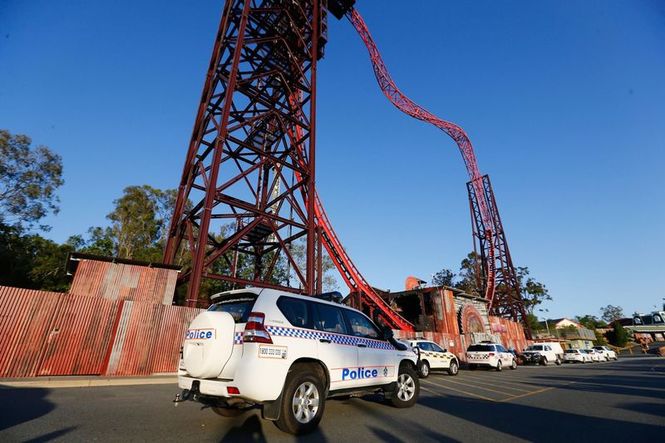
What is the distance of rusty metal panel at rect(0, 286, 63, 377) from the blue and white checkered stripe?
8885mm

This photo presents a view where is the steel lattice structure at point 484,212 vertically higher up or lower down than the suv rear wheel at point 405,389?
higher up

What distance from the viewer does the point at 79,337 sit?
9.77 meters

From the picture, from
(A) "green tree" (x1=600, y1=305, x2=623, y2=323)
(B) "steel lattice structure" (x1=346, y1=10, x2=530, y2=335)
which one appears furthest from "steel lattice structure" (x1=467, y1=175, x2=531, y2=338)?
(A) "green tree" (x1=600, y1=305, x2=623, y2=323)

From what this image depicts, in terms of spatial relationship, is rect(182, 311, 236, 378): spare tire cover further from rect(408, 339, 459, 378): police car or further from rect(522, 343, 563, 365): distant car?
rect(522, 343, 563, 365): distant car

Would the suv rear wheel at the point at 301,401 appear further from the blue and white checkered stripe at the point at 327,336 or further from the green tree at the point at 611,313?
the green tree at the point at 611,313

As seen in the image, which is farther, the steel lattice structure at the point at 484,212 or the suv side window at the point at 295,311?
the steel lattice structure at the point at 484,212

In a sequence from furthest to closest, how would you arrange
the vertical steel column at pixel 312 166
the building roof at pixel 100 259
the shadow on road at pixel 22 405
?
the vertical steel column at pixel 312 166
the building roof at pixel 100 259
the shadow on road at pixel 22 405

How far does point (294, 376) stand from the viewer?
14.4 feet

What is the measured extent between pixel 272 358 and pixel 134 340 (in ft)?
28.4

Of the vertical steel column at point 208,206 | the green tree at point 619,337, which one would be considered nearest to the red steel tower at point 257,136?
the vertical steel column at point 208,206

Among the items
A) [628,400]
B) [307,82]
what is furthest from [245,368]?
[307,82]

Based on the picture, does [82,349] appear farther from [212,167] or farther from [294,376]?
[294,376]

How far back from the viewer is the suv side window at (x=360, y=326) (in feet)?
19.3

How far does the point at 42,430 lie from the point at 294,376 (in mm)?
3101
